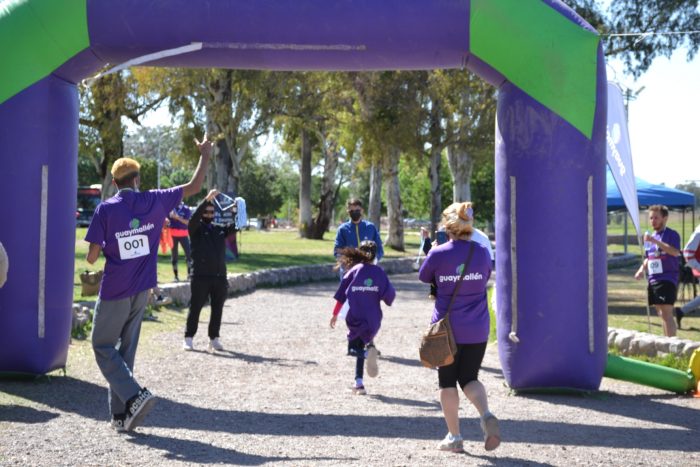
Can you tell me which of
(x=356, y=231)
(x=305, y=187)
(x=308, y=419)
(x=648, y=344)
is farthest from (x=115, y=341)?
(x=305, y=187)

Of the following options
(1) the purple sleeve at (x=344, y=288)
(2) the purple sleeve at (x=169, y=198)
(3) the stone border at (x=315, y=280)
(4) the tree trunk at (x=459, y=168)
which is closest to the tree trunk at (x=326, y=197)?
(4) the tree trunk at (x=459, y=168)

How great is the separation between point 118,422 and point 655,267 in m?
7.77

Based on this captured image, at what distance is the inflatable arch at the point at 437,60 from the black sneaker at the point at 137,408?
85.4 inches

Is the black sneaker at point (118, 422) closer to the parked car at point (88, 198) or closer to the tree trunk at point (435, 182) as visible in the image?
the tree trunk at point (435, 182)

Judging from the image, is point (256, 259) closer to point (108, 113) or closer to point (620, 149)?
point (108, 113)

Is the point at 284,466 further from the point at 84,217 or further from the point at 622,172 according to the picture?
the point at 84,217

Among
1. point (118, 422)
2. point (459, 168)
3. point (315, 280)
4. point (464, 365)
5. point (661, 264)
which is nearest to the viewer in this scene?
point (464, 365)

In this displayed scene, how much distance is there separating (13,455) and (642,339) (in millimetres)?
7436

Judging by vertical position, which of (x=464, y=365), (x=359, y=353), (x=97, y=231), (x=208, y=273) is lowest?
(x=359, y=353)

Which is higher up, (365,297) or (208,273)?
(208,273)

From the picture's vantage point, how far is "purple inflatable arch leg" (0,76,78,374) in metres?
8.72

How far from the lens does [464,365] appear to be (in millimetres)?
6723

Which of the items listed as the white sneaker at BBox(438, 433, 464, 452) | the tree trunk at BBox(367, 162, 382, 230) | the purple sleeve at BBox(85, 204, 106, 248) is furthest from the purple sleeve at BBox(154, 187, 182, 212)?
the tree trunk at BBox(367, 162, 382, 230)

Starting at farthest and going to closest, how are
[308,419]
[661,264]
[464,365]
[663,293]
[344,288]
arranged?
[661,264]
[663,293]
[344,288]
[308,419]
[464,365]
